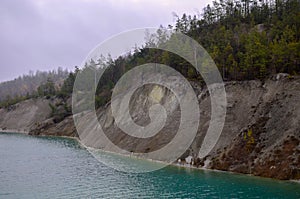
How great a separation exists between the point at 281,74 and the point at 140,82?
2963 centimetres

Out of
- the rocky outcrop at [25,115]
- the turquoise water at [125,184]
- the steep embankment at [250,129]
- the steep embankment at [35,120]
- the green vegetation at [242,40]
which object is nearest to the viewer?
the turquoise water at [125,184]

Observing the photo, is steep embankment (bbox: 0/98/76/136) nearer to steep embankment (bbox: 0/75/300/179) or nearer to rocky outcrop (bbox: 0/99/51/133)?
rocky outcrop (bbox: 0/99/51/133)

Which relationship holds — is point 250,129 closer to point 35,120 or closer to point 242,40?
point 242,40

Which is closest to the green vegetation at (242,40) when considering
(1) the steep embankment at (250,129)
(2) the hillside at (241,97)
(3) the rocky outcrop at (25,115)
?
(2) the hillside at (241,97)

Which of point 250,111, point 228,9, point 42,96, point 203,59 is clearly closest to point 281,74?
point 250,111

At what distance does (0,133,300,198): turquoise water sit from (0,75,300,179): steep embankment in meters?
2.27

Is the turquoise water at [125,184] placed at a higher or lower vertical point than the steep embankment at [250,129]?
lower

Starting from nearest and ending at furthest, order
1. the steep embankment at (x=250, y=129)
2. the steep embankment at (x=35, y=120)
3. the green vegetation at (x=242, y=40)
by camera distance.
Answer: the steep embankment at (x=250, y=129), the green vegetation at (x=242, y=40), the steep embankment at (x=35, y=120)

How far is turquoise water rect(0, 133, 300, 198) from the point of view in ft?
87.4

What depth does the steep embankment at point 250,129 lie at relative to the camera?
3247cm

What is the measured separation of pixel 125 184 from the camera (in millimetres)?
30422

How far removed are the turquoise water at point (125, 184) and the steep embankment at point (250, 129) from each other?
7.45ft

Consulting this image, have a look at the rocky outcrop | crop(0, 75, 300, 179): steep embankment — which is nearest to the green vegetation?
crop(0, 75, 300, 179): steep embankment

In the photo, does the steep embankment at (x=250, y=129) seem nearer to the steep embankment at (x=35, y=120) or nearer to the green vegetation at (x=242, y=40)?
the green vegetation at (x=242, y=40)
